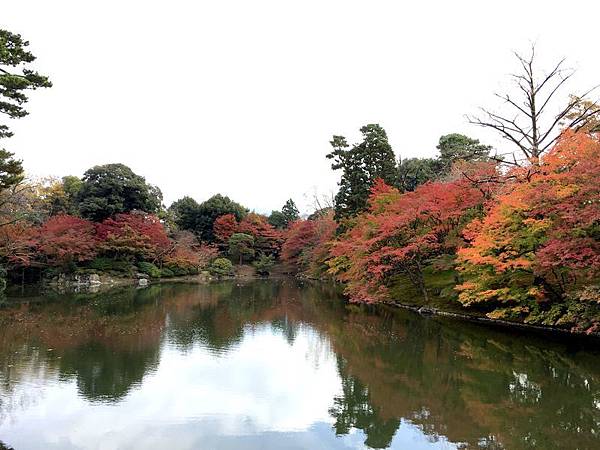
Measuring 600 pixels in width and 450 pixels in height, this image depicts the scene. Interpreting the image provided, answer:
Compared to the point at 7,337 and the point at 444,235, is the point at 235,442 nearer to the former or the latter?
the point at 7,337

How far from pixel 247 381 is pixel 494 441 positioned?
4.72m

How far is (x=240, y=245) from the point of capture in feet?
139

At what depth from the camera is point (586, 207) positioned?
11.1 m

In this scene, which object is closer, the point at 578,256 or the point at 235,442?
the point at 235,442

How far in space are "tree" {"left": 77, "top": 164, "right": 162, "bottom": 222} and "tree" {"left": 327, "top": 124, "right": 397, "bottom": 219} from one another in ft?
49.0

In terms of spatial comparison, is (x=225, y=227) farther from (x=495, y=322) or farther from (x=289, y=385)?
(x=289, y=385)

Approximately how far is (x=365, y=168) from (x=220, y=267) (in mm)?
15894

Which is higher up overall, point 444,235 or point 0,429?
point 444,235

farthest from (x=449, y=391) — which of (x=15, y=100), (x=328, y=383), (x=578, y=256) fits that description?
(x=15, y=100)

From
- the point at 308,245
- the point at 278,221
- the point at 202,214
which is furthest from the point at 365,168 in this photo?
the point at 278,221

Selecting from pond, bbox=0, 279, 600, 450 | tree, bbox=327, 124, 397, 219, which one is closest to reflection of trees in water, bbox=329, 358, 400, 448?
pond, bbox=0, 279, 600, 450

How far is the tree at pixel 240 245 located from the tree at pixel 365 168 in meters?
13.3

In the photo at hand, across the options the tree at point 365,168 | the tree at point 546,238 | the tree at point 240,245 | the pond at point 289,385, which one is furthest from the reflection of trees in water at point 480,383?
the tree at point 240,245

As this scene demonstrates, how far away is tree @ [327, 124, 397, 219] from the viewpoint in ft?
99.5
